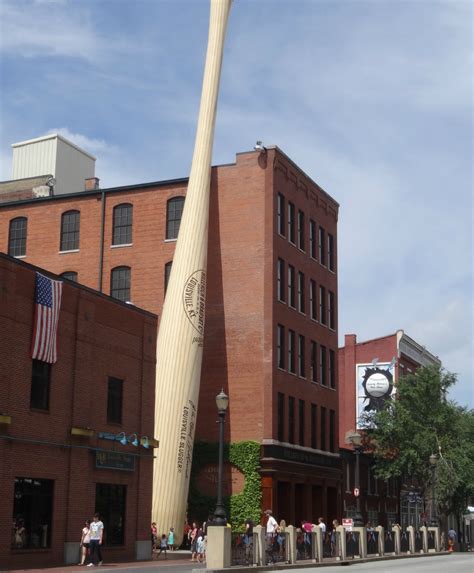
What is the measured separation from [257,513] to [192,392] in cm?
733

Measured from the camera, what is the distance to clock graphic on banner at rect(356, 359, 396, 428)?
7556 cm

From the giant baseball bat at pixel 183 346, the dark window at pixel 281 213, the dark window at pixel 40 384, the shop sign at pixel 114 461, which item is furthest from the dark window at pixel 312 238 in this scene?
the dark window at pixel 40 384

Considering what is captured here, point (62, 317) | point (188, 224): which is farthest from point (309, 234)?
point (62, 317)

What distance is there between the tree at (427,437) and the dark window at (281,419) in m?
11.3

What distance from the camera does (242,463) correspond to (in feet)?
154

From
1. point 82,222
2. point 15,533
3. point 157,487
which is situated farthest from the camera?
point 82,222

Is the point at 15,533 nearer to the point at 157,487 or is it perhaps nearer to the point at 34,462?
the point at 34,462

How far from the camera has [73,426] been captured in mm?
31641

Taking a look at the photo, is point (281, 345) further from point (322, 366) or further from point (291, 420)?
point (322, 366)

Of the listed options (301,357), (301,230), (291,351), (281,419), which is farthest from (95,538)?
(301,230)

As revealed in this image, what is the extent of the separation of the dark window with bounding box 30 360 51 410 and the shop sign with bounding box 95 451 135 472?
134 inches

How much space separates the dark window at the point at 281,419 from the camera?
49250mm

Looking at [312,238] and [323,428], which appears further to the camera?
[312,238]

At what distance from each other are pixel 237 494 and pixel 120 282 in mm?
14222
